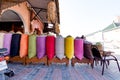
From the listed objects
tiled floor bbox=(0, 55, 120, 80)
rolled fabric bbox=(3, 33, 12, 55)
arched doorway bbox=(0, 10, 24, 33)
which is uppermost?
arched doorway bbox=(0, 10, 24, 33)

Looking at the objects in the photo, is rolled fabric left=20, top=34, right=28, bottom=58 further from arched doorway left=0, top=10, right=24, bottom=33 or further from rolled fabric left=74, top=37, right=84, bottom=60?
arched doorway left=0, top=10, right=24, bottom=33

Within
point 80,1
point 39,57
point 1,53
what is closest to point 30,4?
point 39,57

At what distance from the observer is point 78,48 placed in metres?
6.06

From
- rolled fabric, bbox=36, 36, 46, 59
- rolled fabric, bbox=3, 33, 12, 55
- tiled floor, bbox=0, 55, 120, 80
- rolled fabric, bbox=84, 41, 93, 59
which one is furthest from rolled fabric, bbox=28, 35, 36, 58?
rolled fabric, bbox=84, 41, 93, 59

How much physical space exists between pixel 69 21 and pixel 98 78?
1510 cm

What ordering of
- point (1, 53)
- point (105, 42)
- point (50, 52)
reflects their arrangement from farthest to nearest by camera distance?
point (105, 42) < point (50, 52) < point (1, 53)

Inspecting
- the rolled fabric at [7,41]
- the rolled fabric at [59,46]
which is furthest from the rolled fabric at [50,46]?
the rolled fabric at [7,41]

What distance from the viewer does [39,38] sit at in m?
5.98

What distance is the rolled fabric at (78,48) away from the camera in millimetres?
6043

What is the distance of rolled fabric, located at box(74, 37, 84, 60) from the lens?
604cm

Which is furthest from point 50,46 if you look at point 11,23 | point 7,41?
point 11,23

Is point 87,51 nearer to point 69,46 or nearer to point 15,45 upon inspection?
point 69,46

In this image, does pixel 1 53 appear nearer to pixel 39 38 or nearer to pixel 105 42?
pixel 39 38

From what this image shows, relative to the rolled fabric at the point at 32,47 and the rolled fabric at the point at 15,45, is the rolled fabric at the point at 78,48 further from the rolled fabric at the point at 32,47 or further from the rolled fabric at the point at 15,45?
the rolled fabric at the point at 15,45
